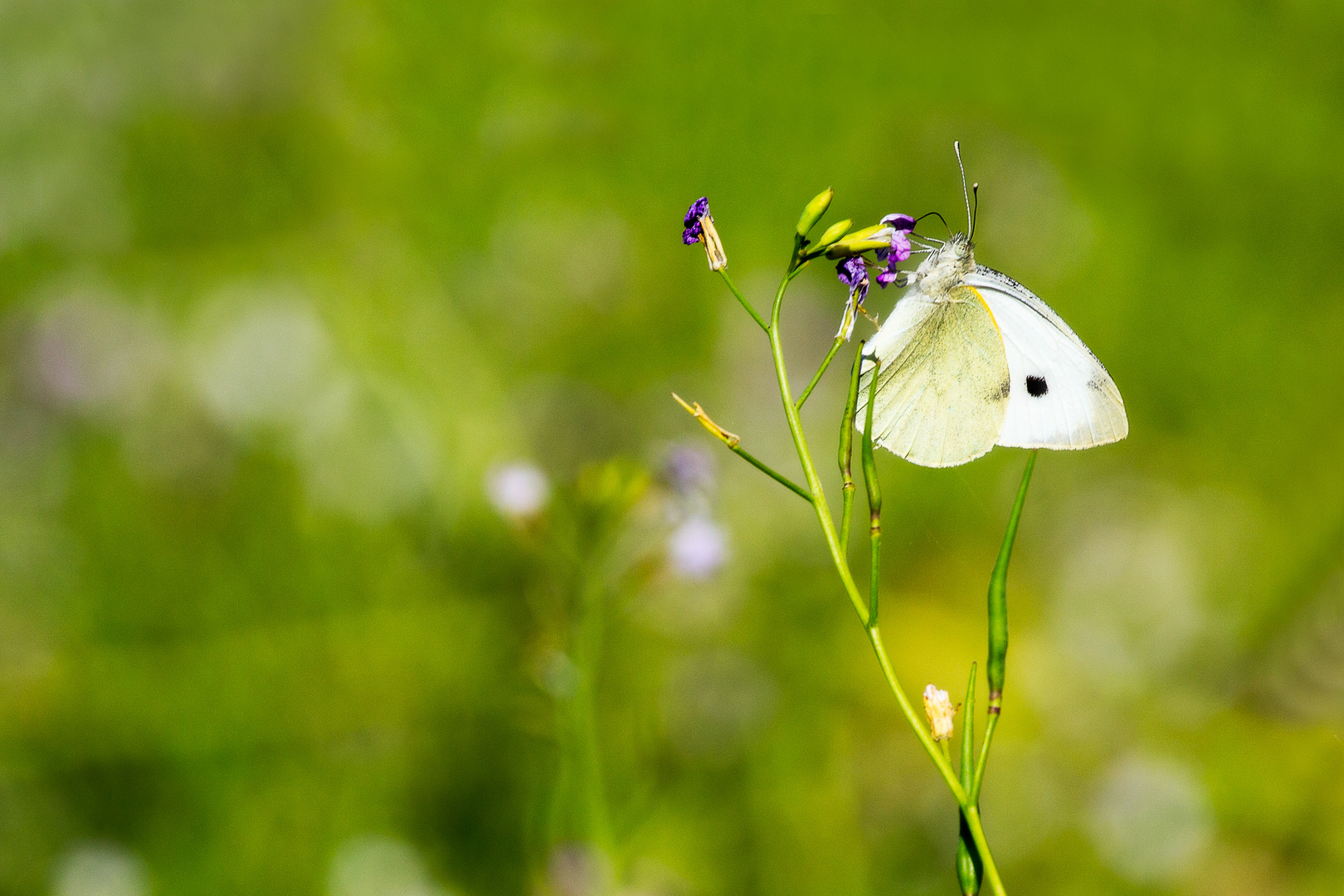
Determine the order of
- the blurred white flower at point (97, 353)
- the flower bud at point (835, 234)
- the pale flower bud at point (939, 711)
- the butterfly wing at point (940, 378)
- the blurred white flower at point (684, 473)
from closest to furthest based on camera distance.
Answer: the pale flower bud at point (939, 711), the flower bud at point (835, 234), the butterfly wing at point (940, 378), the blurred white flower at point (684, 473), the blurred white flower at point (97, 353)

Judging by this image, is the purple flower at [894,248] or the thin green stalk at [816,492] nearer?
the thin green stalk at [816,492]

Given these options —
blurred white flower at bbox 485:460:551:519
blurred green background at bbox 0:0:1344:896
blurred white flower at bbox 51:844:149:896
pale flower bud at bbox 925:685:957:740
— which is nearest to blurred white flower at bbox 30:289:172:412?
blurred green background at bbox 0:0:1344:896

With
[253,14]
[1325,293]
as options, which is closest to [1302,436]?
[1325,293]

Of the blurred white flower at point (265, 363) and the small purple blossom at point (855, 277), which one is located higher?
the blurred white flower at point (265, 363)

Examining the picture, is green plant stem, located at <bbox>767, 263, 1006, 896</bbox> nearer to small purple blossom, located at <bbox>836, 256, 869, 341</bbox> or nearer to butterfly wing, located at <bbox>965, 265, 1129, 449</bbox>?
small purple blossom, located at <bbox>836, 256, 869, 341</bbox>

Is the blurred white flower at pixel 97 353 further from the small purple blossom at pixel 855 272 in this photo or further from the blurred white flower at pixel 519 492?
the small purple blossom at pixel 855 272

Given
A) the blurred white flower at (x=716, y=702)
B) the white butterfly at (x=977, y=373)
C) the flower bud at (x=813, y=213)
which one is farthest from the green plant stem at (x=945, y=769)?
the blurred white flower at (x=716, y=702)

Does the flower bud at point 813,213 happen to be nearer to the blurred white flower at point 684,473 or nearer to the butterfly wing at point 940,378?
the butterfly wing at point 940,378

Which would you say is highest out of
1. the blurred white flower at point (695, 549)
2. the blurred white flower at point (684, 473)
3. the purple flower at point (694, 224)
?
the blurred white flower at point (684, 473)

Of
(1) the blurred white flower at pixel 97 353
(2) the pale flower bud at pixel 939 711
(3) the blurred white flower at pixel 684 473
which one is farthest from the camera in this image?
(1) the blurred white flower at pixel 97 353
